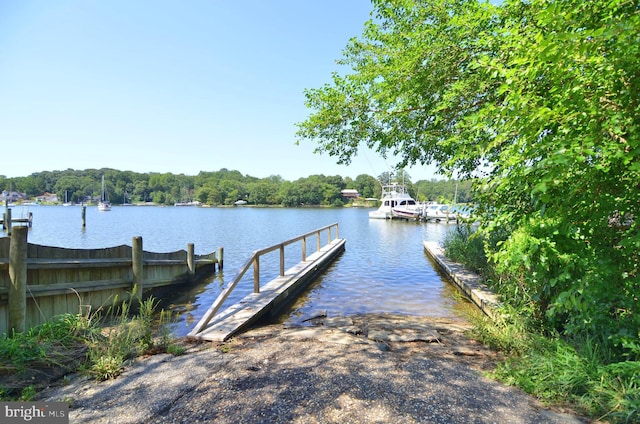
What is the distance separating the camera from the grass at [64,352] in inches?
139

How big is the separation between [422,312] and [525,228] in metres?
4.41

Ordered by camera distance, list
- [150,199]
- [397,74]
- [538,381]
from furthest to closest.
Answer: [150,199] < [397,74] < [538,381]

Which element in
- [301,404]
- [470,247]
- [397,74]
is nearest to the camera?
[301,404]

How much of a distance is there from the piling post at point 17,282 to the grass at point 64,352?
185mm

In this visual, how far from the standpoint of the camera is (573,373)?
321cm

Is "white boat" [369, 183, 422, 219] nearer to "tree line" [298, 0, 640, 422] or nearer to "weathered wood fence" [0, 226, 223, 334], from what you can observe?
"weathered wood fence" [0, 226, 223, 334]

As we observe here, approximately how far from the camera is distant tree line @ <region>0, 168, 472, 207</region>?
393 ft

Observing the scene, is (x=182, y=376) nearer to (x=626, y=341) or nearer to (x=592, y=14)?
(x=626, y=341)

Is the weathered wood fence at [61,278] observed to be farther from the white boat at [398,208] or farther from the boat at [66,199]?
the boat at [66,199]

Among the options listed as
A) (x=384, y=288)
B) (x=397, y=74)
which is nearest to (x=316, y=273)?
(x=384, y=288)

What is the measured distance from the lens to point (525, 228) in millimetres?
3561

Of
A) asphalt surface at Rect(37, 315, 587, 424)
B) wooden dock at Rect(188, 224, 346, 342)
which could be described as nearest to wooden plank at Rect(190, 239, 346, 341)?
wooden dock at Rect(188, 224, 346, 342)

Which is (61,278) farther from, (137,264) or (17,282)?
(137,264)

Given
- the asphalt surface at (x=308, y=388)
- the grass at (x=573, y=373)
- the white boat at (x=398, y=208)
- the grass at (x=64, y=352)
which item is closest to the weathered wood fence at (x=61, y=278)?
the grass at (x=64, y=352)
